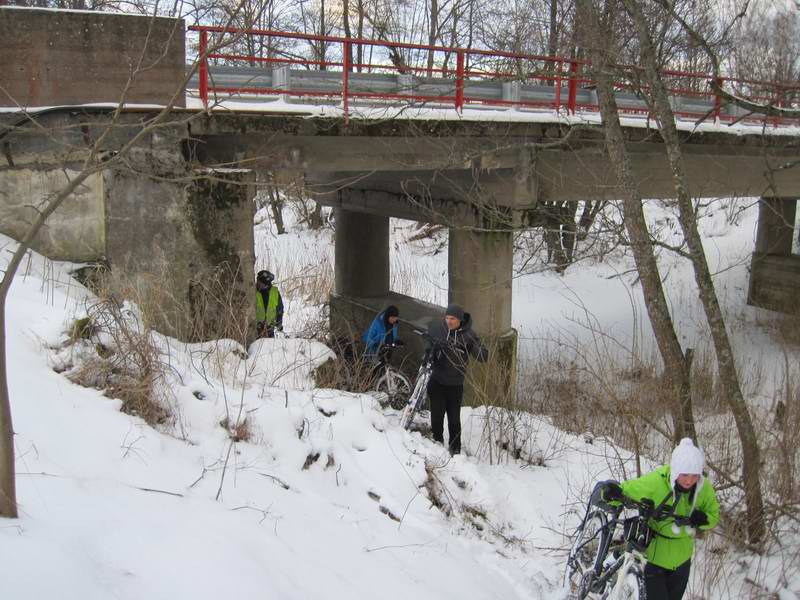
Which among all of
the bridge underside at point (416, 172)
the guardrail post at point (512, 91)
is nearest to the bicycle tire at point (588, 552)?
the bridge underside at point (416, 172)

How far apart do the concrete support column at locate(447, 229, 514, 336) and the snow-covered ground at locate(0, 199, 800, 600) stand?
9.13 feet

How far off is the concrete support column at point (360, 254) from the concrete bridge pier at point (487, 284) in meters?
2.90

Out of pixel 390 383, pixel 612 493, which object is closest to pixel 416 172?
pixel 390 383

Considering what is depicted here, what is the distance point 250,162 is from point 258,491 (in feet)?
13.9

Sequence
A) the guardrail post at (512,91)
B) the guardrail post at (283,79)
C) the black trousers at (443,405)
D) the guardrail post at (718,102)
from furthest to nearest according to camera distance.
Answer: the guardrail post at (512,91)
the guardrail post at (283,79)
the black trousers at (443,405)
the guardrail post at (718,102)

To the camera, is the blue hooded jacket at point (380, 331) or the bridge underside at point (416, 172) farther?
the blue hooded jacket at point (380, 331)

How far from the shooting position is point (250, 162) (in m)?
7.91

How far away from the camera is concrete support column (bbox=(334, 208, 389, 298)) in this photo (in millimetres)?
13367

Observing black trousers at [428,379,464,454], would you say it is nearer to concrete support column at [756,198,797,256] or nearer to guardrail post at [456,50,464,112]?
guardrail post at [456,50,464,112]

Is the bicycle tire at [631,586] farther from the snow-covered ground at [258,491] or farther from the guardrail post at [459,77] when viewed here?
the guardrail post at [459,77]

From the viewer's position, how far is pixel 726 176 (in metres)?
12.0

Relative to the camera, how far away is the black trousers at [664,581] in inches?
167

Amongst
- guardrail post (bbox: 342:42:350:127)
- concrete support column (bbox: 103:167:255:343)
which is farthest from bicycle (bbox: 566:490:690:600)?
guardrail post (bbox: 342:42:350:127)

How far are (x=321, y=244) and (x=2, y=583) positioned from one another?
20513mm
